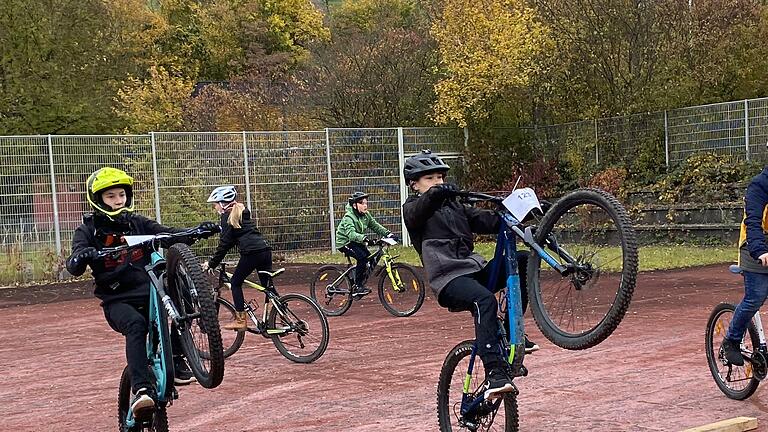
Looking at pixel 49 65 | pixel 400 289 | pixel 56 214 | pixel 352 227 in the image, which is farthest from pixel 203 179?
pixel 49 65

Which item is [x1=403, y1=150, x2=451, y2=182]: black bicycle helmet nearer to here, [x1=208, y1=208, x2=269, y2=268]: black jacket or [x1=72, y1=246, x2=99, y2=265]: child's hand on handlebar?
[x1=72, y1=246, x2=99, y2=265]: child's hand on handlebar

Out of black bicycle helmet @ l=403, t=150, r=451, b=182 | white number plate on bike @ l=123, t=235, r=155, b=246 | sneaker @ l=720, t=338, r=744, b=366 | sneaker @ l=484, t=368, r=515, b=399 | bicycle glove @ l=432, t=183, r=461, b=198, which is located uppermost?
black bicycle helmet @ l=403, t=150, r=451, b=182

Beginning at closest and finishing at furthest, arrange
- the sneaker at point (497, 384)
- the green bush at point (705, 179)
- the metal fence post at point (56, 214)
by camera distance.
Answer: the sneaker at point (497, 384) → the metal fence post at point (56, 214) → the green bush at point (705, 179)

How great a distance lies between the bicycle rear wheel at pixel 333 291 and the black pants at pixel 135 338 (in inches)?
279

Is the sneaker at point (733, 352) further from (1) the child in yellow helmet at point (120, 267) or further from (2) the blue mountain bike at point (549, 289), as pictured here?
(1) the child in yellow helmet at point (120, 267)

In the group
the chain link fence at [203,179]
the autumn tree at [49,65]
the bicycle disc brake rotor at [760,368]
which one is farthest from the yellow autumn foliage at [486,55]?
the bicycle disc brake rotor at [760,368]

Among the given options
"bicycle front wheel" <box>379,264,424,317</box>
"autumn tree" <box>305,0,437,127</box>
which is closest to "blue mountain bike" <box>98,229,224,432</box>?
"bicycle front wheel" <box>379,264,424,317</box>

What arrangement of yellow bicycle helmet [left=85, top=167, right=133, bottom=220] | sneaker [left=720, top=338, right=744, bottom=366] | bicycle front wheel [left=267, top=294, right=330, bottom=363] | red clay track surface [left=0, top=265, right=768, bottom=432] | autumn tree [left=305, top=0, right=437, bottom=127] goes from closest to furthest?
1. yellow bicycle helmet [left=85, top=167, right=133, bottom=220]
2. red clay track surface [left=0, top=265, right=768, bottom=432]
3. sneaker [left=720, top=338, right=744, bottom=366]
4. bicycle front wheel [left=267, top=294, right=330, bottom=363]
5. autumn tree [left=305, top=0, right=437, bottom=127]

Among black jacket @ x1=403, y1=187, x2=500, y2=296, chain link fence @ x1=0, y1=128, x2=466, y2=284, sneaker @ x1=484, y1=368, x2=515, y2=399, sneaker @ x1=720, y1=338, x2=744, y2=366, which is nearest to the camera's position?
sneaker @ x1=484, y1=368, x2=515, y2=399

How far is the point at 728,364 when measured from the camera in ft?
23.0

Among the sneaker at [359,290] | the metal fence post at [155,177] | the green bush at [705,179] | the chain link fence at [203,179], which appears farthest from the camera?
the metal fence post at [155,177]

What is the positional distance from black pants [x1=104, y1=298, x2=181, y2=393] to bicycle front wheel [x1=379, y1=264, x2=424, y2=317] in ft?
23.0

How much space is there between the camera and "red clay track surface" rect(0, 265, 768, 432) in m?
6.79

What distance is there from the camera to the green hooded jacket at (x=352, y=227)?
13.2m
